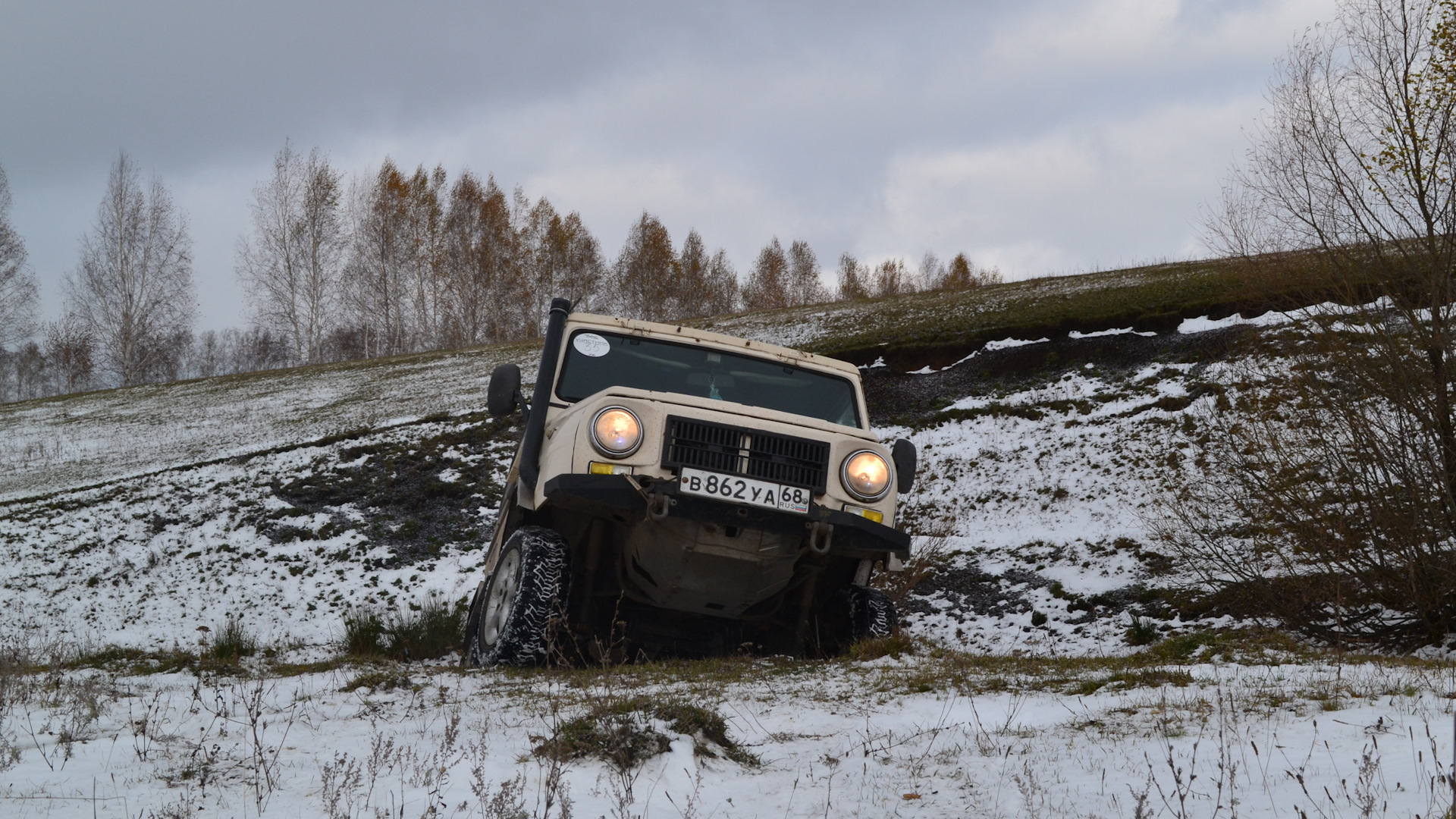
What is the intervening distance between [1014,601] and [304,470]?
14.0 m

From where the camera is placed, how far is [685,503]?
519cm

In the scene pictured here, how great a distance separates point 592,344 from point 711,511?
1958 mm

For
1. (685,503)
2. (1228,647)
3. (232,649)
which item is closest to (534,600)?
(685,503)

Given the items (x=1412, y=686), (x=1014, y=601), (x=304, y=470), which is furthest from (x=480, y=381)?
(x=1412, y=686)

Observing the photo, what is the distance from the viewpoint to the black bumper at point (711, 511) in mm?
5141

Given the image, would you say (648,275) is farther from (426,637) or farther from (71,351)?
(426,637)

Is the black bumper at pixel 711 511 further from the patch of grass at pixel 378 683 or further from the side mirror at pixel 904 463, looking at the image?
the patch of grass at pixel 378 683

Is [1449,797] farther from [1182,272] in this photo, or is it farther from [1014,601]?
[1182,272]

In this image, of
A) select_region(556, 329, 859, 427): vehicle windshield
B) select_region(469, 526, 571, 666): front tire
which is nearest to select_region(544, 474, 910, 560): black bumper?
select_region(469, 526, 571, 666): front tire

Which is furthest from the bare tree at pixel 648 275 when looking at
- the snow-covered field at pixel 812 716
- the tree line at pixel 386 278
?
the snow-covered field at pixel 812 716

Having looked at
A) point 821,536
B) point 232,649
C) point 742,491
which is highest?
point 742,491

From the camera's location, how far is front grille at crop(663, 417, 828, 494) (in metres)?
5.25

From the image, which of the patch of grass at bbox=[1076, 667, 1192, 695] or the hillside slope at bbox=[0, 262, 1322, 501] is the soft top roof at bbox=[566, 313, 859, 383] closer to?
the patch of grass at bbox=[1076, 667, 1192, 695]

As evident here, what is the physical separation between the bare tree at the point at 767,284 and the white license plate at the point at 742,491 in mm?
59455
